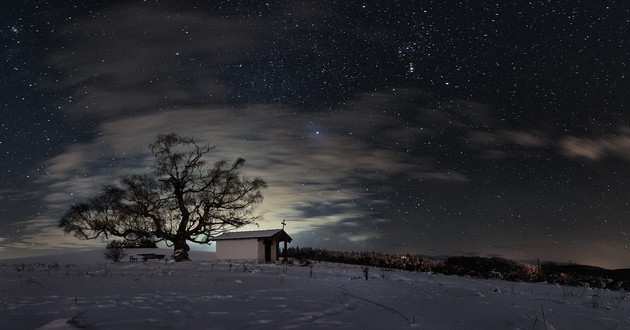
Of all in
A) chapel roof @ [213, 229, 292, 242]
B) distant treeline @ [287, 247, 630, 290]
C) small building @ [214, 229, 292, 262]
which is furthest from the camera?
chapel roof @ [213, 229, 292, 242]

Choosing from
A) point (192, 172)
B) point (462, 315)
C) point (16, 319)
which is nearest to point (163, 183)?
point (192, 172)

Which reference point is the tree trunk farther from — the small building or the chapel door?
the chapel door

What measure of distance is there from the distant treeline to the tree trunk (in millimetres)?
8779

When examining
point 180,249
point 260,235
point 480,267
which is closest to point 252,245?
point 260,235

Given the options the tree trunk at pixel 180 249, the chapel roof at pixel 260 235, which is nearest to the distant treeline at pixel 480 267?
the chapel roof at pixel 260 235

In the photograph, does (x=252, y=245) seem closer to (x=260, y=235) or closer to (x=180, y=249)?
(x=260, y=235)

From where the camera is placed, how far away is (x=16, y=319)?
18.4ft

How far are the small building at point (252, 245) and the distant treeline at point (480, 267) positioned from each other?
3088 mm

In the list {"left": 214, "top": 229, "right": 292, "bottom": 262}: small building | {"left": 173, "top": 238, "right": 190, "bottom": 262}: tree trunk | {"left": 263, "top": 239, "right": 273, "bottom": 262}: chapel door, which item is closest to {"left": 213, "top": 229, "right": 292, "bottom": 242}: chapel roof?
{"left": 214, "top": 229, "right": 292, "bottom": 262}: small building

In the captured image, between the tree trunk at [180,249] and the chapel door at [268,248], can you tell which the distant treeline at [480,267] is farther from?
the tree trunk at [180,249]

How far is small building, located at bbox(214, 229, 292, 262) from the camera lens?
119 ft

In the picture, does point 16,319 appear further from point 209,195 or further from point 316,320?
point 209,195

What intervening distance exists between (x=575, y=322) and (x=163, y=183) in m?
30.1

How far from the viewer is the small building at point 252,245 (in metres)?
36.3
